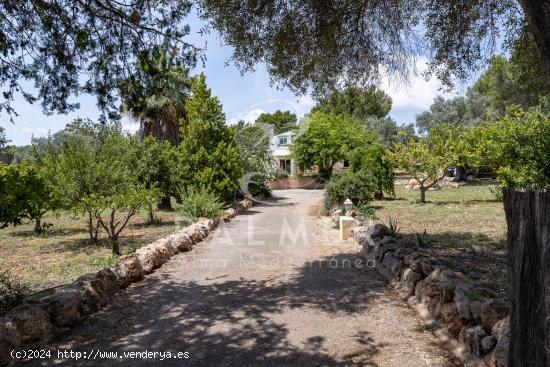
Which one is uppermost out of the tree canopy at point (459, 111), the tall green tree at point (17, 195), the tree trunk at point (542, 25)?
the tree canopy at point (459, 111)

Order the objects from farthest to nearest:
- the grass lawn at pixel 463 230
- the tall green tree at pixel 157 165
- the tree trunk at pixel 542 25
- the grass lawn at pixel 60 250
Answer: the tall green tree at pixel 157 165
the grass lawn at pixel 60 250
the grass lawn at pixel 463 230
the tree trunk at pixel 542 25

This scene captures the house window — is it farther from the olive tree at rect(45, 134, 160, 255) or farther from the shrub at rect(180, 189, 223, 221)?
the olive tree at rect(45, 134, 160, 255)

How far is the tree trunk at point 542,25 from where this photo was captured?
291cm

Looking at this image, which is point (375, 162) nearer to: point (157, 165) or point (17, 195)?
point (157, 165)

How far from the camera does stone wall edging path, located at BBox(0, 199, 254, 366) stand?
4.36 meters

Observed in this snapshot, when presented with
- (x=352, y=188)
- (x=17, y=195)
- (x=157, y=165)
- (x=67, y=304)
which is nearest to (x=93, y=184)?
(x=157, y=165)

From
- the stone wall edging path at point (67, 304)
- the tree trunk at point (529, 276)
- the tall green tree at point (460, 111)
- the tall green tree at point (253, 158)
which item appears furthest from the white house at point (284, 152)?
the tree trunk at point (529, 276)

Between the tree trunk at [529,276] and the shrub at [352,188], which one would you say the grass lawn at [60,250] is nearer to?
the shrub at [352,188]

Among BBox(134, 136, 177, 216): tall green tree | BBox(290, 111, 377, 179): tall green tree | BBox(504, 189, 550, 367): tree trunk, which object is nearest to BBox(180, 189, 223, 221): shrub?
BBox(134, 136, 177, 216): tall green tree

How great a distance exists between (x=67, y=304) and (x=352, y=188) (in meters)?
11.7

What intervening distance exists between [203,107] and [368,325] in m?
14.6

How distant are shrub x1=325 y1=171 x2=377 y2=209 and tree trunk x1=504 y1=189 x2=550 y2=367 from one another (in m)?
12.1

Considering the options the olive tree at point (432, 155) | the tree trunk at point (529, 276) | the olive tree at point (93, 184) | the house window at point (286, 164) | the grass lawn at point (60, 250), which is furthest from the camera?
the house window at point (286, 164)

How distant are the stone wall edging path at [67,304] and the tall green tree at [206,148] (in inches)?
350
